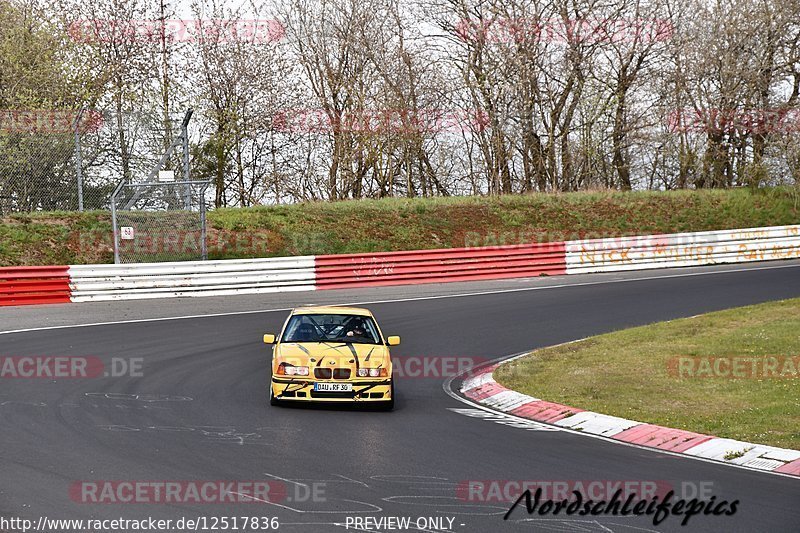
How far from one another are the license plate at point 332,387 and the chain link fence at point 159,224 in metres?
15.6

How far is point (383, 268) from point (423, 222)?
8.23m

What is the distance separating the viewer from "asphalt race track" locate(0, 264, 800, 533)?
268 inches

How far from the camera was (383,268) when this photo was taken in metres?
27.2

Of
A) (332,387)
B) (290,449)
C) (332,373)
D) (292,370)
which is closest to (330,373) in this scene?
(332,373)

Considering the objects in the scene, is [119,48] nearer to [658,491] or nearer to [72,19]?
[72,19]

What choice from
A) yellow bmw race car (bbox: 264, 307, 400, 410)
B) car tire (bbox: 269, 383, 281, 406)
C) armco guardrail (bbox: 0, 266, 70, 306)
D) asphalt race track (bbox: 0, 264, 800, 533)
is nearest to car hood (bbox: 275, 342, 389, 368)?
yellow bmw race car (bbox: 264, 307, 400, 410)

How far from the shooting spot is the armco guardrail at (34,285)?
2317 centimetres

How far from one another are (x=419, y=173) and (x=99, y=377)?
30575 millimetres

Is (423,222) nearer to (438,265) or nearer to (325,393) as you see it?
(438,265)

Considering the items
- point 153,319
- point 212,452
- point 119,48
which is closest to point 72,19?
point 119,48

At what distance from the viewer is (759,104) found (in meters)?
41.0

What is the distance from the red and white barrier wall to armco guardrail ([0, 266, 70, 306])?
2cm

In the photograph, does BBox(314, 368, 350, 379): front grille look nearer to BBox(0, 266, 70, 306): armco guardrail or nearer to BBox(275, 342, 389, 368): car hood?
BBox(275, 342, 389, 368): car hood

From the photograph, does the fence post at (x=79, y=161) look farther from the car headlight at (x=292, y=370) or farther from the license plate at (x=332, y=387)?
the license plate at (x=332, y=387)
